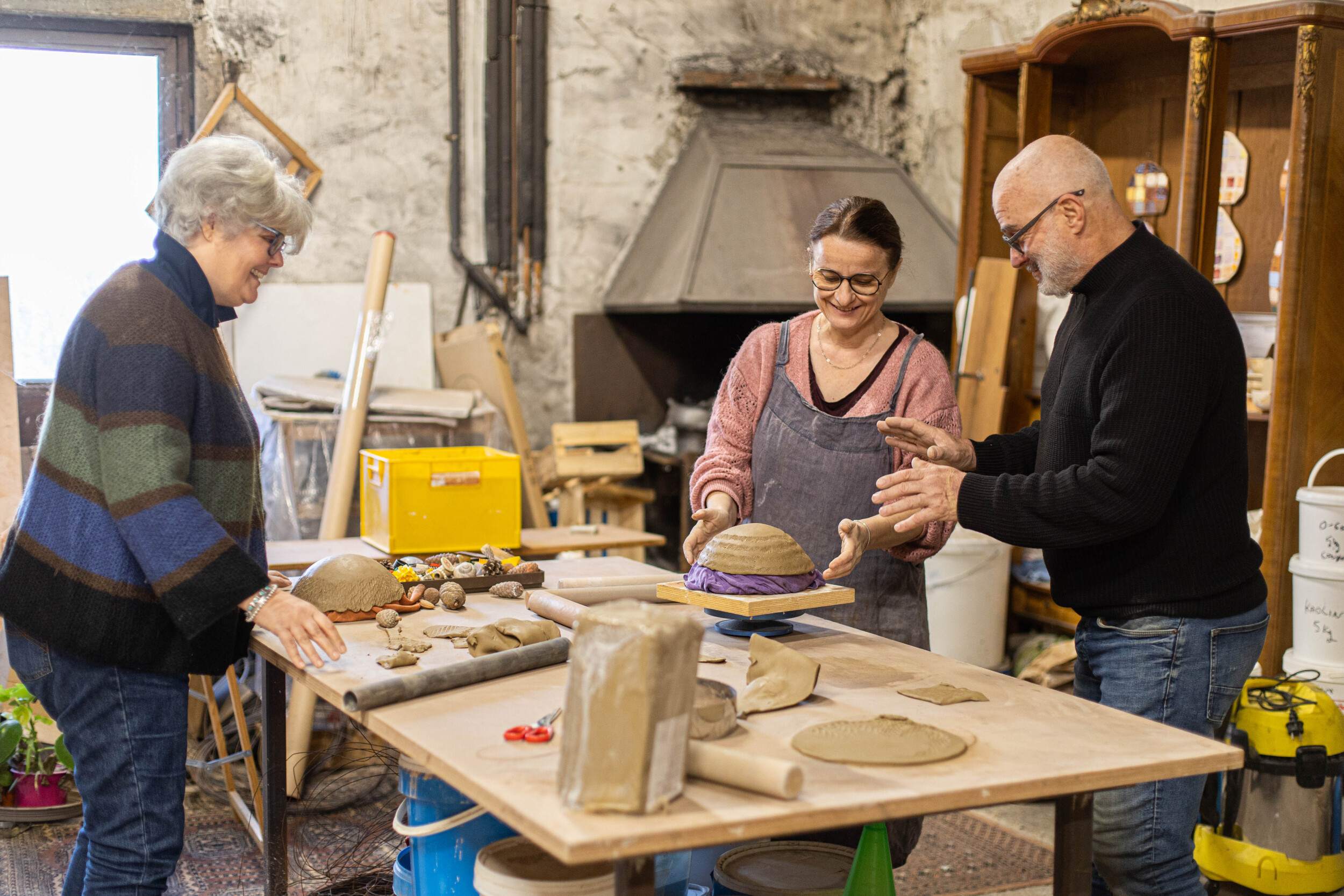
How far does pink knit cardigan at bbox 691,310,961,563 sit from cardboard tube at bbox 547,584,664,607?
22 cm

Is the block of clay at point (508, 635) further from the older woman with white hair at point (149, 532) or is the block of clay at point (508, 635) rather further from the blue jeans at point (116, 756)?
the blue jeans at point (116, 756)

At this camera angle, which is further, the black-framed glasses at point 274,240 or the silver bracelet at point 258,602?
the black-framed glasses at point 274,240

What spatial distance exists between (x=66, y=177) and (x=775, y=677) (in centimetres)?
434

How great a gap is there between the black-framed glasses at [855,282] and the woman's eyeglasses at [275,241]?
1080 mm

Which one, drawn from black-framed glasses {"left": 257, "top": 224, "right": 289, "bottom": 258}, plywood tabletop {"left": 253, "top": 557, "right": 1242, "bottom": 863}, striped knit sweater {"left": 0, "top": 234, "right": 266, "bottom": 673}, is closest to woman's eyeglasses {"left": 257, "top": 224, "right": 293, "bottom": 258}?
black-framed glasses {"left": 257, "top": 224, "right": 289, "bottom": 258}

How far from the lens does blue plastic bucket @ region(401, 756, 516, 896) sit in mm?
2184

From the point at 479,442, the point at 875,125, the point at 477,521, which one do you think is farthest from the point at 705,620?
the point at 875,125

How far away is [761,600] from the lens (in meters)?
2.33

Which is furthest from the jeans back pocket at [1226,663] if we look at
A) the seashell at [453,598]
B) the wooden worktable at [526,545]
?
the wooden worktable at [526,545]

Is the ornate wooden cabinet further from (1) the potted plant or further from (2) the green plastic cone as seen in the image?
(1) the potted plant

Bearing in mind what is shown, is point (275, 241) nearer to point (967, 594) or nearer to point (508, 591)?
point (508, 591)

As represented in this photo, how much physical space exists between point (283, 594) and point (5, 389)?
2509mm

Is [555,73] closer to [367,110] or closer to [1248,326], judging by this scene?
[367,110]

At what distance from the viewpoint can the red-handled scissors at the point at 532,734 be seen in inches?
70.6
